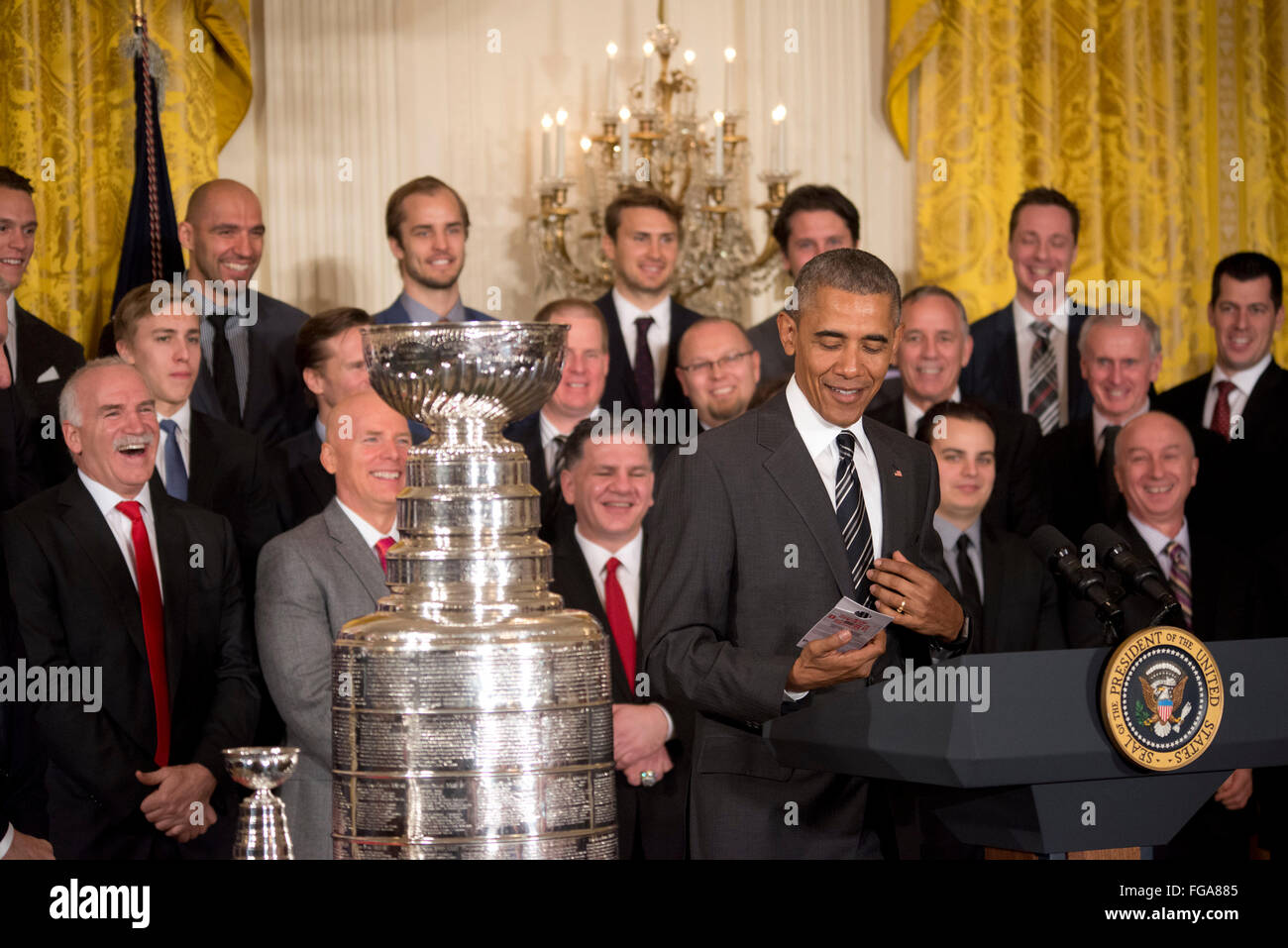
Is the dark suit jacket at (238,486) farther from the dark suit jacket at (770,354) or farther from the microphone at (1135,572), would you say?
the microphone at (1135,572)

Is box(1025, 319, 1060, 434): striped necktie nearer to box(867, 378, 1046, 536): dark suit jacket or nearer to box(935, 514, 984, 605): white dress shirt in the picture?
box(867, 378, 1046, 536): dark suit jacket

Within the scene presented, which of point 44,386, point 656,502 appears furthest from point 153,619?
point 656,502

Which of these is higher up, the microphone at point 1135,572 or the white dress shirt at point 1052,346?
the white dress shirt at point 1052,346

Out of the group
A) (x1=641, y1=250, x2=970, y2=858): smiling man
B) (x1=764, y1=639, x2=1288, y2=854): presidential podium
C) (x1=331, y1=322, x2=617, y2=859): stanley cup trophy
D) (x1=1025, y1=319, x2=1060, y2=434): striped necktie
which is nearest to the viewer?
(x1=331, y1=322, x2=617, y2=859): stanley cup trophy

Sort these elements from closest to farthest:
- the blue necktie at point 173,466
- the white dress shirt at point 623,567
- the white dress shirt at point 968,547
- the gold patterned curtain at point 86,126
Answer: the white dress shirt at point 623,567, the white dress shirt at point 968,547, the blue necktie at point 173,466, the gold patterned curtain at point 86,126

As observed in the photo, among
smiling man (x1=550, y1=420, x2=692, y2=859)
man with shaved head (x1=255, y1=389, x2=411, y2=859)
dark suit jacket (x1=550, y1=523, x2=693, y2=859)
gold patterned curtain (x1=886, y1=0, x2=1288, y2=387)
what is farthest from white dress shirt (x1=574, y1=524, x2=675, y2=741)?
gold patterned curtain (x1=886, y1=0, x2=1288, y2=387)

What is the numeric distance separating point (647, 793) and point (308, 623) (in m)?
0.97

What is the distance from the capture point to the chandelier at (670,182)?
6.89 meters

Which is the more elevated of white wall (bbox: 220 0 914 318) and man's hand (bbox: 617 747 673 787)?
white wall (bbox: 220 0 914 318)

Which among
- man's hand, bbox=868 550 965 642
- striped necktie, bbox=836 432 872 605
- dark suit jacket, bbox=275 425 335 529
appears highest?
dark suit jacket, bbox=275 425 335 529

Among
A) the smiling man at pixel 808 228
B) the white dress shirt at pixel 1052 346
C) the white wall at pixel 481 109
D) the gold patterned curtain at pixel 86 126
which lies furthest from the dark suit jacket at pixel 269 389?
the white dress shirt at pixel 1052 346

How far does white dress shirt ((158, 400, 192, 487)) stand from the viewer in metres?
5.04

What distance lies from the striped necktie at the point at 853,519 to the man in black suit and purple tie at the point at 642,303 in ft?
9.48

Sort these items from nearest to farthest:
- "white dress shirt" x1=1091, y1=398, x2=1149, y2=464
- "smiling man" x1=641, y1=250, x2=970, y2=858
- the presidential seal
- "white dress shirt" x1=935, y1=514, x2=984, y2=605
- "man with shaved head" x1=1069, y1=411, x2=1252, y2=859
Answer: the presidential seal → "smiling man" x1=641, y1=250, x2=970, y2=858 → "white dress shirt" x1=935, y1=514, x2=984, y2=605 → "man with shaved head" x1=1069, y1=411, x2=1252, y2=859 → "white dress shirt" x1=1091, y1=398, x2=1149, y2=464
